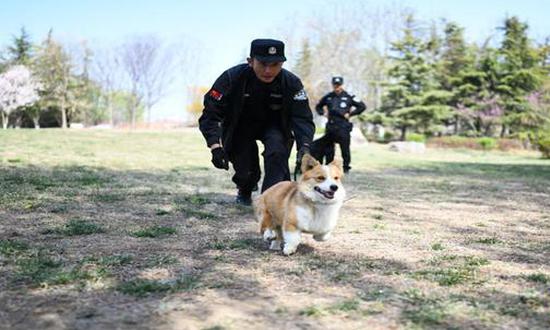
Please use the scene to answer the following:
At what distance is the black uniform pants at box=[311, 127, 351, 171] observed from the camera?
1277 centimetres

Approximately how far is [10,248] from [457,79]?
137 feet

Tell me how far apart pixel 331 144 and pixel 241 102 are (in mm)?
7457

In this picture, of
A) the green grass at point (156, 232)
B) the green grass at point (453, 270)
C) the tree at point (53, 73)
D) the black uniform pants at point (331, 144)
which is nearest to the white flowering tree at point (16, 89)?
the tree at point (53, 73)

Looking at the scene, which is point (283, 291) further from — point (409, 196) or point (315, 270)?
point (409, 196)

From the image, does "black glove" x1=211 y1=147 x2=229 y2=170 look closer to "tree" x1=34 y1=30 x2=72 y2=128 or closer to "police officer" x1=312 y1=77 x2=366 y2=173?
"police officer" x1=312 y1=77 x2=366 y2=173

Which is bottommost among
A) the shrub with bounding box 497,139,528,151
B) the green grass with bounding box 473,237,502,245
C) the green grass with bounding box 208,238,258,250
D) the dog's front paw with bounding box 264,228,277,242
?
the shrub with bounding box 497,139,528,151

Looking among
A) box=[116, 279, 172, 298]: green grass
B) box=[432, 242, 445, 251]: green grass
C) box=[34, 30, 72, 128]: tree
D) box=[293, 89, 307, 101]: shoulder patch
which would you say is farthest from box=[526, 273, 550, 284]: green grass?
box=[34, 30, 72, 128]: tree

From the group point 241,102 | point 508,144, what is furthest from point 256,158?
point 508,144

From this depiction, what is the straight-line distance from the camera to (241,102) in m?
5.92

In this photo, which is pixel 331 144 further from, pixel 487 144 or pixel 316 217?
pixel 487 144

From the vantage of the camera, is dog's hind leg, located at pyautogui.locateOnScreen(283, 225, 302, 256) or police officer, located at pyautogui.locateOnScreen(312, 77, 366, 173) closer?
Answer: dog's hind leg, located at pyautogui.locateOnScreen(283, 225, 302, 256)

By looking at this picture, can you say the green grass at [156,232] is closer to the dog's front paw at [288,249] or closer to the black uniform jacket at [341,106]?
the dog's front paw at [288,249]

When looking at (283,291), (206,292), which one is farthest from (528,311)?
(206,292)

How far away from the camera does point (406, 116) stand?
41844mm
